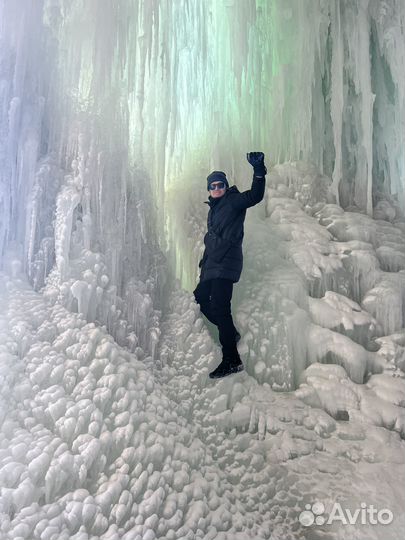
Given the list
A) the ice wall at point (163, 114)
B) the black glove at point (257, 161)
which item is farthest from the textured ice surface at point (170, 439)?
the black glove at point (257, 161)

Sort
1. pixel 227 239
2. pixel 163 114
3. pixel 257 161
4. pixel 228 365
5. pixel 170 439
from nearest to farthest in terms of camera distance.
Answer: pixel 170 439 → pixel 257 161 → pixel 228 365 → pixel 227 239 → pixel 163 114

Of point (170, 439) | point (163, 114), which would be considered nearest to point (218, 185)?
point (163, 114)

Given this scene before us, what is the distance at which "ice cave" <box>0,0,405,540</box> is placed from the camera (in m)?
2.29

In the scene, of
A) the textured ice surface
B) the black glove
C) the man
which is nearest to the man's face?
the man

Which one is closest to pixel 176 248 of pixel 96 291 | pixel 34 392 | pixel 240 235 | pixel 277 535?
pixel 240 235

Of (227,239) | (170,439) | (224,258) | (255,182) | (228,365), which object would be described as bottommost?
(170,439)

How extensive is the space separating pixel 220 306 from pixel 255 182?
0.80m

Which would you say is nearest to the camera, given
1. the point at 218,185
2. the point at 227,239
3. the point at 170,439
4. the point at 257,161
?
the point at 170,439

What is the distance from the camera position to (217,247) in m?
3.03

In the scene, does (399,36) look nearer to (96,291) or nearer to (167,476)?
(96,291)

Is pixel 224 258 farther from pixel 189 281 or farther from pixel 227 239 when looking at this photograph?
pixel 189 281

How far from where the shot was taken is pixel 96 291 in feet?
9.08

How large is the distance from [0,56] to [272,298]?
2407 mm

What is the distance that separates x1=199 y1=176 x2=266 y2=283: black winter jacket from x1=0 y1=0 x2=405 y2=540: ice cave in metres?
0.36
